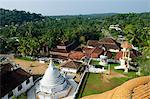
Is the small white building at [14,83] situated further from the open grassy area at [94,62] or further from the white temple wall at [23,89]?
the open grassy area at [94,62]

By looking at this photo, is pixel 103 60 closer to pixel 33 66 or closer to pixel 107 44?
pixel 33 66

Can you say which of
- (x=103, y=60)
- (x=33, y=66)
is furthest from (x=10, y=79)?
(x=103, y=60)

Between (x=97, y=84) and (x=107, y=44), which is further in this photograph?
(x=107, y=44)

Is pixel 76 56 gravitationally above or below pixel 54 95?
above

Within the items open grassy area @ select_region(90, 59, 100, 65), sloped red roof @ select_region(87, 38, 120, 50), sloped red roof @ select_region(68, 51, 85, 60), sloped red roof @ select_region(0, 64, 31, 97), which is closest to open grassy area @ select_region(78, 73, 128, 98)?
open grassy area @ select_region(90, 59, 100, 65)

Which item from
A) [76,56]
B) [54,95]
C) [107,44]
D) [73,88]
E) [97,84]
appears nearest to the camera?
[54,95]

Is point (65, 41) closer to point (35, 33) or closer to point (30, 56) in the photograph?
point (30, 56)

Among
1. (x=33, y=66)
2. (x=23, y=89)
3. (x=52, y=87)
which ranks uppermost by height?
(x=52, y=87)
